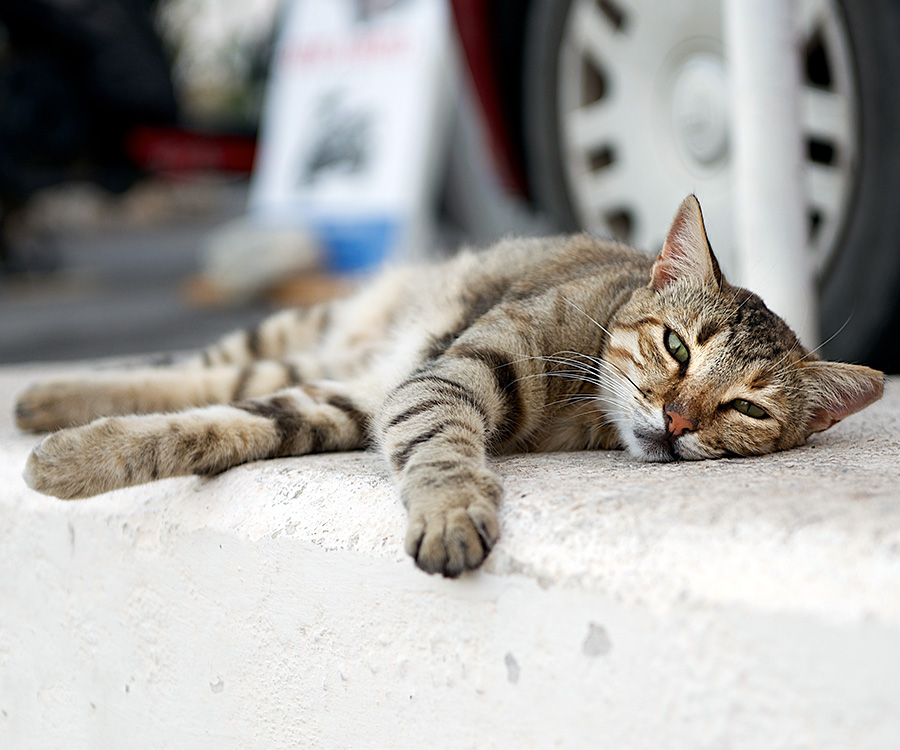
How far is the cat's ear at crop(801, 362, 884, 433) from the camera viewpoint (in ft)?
5.17

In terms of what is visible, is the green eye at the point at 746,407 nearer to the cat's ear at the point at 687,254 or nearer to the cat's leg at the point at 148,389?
the cat's ear at the point at 687,254

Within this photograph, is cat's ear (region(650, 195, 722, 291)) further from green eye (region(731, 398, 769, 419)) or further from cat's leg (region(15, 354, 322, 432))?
cat's leg (region(15, 354, 322, 432))

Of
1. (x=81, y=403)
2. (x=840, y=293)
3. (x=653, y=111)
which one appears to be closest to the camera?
(x=81, y=403)

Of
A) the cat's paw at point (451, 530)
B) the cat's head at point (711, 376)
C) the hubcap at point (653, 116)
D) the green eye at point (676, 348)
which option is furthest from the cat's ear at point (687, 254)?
the hubcap at point (653, 116)

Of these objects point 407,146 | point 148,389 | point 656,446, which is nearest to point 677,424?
point 656,446

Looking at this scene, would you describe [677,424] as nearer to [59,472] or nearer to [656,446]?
[656,446]

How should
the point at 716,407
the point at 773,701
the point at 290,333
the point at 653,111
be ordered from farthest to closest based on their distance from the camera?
the point at 653,111 < the point at 290,333 < the point at 716,407 < the point at 773,701

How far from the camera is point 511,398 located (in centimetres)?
173

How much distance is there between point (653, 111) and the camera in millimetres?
Result: 2924

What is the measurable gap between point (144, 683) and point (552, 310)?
108 centimetres

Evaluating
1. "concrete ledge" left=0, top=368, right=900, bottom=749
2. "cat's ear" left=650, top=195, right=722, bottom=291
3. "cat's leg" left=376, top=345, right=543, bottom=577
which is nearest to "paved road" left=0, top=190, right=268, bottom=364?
"concrete ledge" left=0, top=368, right=900, bottom=749

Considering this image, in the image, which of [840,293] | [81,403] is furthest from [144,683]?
[840,293]

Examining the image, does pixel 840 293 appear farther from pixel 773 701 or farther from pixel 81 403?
pixel 81 403

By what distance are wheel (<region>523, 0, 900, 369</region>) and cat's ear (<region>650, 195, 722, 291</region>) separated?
53 cm
